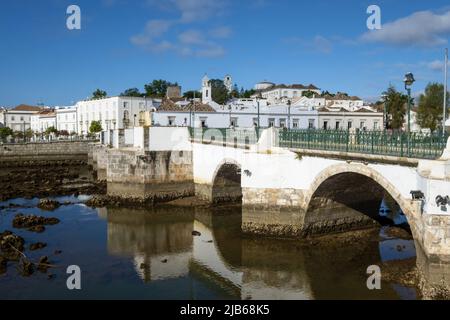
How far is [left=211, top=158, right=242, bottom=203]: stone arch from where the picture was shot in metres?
25.4

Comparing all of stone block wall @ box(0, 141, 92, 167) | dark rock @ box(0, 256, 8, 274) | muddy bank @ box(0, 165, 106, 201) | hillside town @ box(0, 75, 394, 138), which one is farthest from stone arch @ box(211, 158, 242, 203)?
stone block wall @ box(0, 141, 92, 167)

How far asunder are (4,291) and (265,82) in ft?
457

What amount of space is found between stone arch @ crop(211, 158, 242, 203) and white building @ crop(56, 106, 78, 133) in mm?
64525

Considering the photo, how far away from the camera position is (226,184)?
2625 centimetres

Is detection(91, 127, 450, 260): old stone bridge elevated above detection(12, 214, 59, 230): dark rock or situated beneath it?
elevated above

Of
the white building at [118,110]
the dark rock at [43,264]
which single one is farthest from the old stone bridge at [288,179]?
the white building at [118,110]

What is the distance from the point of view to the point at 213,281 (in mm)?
15203

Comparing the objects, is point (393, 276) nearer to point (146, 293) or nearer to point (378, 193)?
point (378, 193)

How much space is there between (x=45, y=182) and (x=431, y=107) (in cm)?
3661

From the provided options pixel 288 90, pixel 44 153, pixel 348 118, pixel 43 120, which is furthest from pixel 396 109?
pixel 43 120

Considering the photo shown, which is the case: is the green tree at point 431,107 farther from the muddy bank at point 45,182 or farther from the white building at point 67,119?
the white building at point 67,119

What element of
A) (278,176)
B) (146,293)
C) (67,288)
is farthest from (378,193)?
(67,288)

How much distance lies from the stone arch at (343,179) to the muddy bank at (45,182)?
18929 millimetres

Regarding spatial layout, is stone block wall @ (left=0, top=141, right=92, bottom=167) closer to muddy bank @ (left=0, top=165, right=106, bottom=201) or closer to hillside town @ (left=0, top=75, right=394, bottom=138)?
muddy bank @ (left=0, top=165, right=106, bottom=201)
